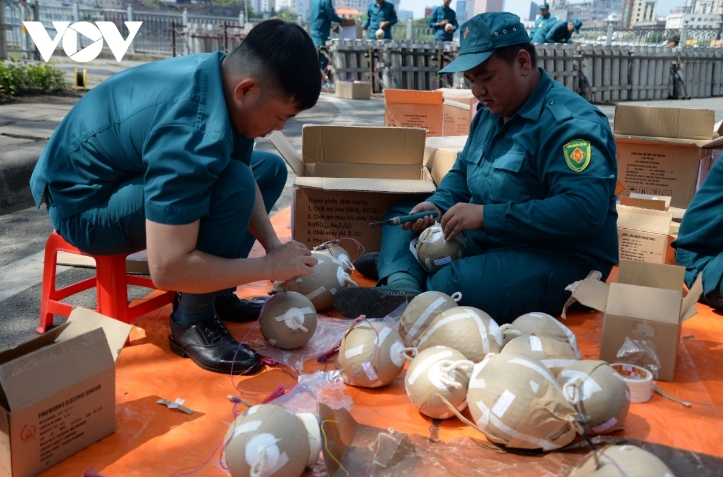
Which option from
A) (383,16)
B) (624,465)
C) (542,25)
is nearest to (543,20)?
(542,25)

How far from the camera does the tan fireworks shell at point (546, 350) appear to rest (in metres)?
1.88

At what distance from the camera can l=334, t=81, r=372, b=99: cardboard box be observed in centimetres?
1173

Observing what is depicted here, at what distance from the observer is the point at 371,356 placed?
6.63 feet

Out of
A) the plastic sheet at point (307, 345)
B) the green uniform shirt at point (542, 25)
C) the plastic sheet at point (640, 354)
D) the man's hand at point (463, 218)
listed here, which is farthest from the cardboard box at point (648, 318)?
the green uniform shirt at point (542, 25)

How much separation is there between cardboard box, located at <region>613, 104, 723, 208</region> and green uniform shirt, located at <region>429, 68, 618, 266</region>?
4.68 ft

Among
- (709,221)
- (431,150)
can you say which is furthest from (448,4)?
(709,221)

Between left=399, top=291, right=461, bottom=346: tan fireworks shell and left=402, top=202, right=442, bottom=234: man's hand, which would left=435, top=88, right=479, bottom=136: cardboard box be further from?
left=399, top=291, right=461, bottom=346: tan fireworks shell

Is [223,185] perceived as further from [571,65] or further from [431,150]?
[571,65]

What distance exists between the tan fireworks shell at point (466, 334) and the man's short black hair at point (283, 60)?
2.68 ft

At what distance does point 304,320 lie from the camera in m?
2.27

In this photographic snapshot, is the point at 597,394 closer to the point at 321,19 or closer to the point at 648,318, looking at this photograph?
the point at 648,318

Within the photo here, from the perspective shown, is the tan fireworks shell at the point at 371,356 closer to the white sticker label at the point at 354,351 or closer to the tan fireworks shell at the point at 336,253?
the white sticker label at the point at 354,351

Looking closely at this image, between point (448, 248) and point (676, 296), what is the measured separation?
36.7 inches

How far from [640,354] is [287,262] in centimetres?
122
